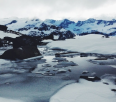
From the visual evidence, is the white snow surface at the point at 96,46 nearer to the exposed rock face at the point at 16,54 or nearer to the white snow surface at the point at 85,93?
the exposed rock face at the point at 16,54

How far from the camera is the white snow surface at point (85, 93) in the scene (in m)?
6.97

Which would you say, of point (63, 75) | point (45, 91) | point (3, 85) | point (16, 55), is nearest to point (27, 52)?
point (16, 55)

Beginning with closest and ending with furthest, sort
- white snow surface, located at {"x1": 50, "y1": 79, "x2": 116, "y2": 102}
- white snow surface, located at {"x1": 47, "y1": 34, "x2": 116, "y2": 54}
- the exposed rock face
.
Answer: white snow surface, located at {"x1": 50, "y1": 79, "x2": 116, "y2": 102}, the exposed rock face, white snow surface, located at {"x1": 47, "y1": 34, "x2": 116, "y2": 54}

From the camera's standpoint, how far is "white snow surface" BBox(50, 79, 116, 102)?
6973mm

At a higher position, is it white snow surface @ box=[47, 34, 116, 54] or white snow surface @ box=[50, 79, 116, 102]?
white snow surface @ box=[47, 34, 116, 54]

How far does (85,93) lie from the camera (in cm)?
768

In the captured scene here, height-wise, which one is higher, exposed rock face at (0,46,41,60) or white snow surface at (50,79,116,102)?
exposed rock face at (0,46,41,60)

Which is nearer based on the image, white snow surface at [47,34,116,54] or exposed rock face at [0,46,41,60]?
exposed rock face at [0,46,41,60]

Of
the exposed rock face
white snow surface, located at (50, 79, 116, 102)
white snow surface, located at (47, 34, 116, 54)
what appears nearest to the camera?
white snow surface, located at (50, 79, 116, 102)

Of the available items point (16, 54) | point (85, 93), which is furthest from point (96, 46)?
point (85, 93)

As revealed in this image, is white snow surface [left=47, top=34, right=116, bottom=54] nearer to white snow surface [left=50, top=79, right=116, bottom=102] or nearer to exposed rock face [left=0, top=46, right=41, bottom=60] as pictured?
exposed rock face [left=0, top=46, right=41, bottom=60]

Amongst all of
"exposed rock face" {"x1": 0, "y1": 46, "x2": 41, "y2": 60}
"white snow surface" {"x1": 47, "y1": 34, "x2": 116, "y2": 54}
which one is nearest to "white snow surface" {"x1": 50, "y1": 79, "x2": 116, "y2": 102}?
"exposed rock face" {"x1": 0, "y1": 46, "x2": 41, "y2": 60}

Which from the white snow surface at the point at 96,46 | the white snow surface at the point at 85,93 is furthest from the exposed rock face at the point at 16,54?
the white snow surface at the point at 85,93

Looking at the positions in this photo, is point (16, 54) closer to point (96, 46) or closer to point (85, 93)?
point (85, 93)
